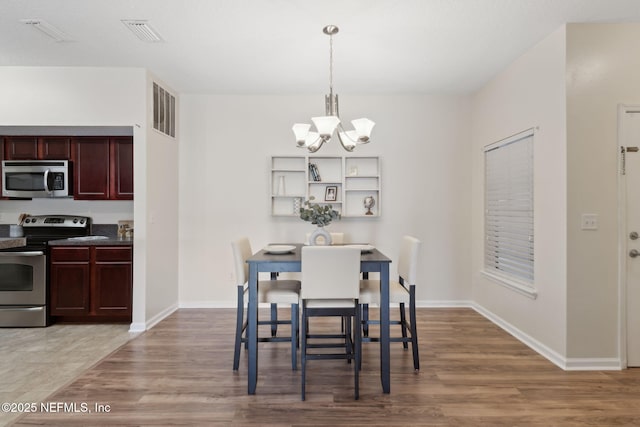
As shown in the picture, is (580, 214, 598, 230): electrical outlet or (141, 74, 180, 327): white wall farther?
(141, 74, 180, 327): white wall

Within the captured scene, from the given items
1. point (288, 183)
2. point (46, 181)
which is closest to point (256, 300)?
point (288, 183)

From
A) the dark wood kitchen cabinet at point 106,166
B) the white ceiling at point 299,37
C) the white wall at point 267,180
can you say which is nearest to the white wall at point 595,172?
the white ceiling at point 299,37

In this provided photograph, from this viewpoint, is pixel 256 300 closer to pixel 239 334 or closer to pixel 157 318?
pixel 239 334

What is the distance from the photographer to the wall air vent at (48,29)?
2.86 m

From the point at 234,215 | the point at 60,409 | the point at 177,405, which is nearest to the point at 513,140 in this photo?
the point at 234,215

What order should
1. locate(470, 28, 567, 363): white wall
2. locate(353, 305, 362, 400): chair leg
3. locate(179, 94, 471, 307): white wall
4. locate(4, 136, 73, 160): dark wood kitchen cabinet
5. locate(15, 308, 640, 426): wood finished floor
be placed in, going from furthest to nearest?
1. locate(179, 94, 471, 307): white wall
2. locate(4, 136, 73, 160): dark wood kitchen cabinet
3. locate(470, 28, 567, 363): white wall
4. locate(353, 305, 362, 400): chair leg
5. locate(15, 308, 640, 426): wood finished floor

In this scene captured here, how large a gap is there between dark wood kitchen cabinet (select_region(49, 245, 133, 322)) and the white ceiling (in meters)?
1.94

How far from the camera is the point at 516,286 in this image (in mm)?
3529

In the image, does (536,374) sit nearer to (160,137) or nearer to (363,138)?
(363,138)

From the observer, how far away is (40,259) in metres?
3.79

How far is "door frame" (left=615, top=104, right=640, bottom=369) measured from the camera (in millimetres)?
2832

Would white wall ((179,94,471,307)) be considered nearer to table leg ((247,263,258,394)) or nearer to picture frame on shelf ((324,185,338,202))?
picture frame on shelf ((324,185,338,202))

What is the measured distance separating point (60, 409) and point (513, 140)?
4261 millimetres

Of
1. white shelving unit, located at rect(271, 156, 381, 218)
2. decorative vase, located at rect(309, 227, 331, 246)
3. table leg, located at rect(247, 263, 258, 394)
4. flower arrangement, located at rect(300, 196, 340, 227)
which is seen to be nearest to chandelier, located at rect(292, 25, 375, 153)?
flower arrangement, located at rect(300, 196, 340, 227)
